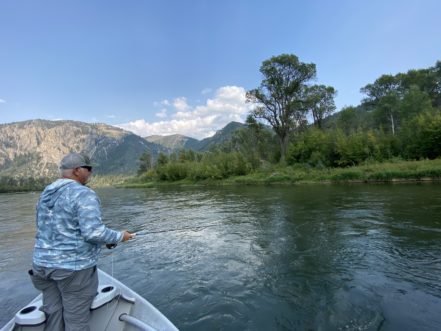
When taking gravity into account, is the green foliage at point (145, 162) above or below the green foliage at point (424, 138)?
above

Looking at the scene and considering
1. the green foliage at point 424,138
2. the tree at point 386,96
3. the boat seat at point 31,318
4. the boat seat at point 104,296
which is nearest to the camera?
the boat seat at point 31,318

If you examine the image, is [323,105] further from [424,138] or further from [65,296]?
[65,296]

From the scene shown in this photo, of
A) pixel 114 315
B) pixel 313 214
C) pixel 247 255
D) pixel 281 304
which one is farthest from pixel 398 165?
pixel 114 315

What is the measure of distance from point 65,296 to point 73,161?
152 cm

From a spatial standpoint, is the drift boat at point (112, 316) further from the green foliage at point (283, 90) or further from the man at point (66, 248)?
the green foliage at point (283, 90)

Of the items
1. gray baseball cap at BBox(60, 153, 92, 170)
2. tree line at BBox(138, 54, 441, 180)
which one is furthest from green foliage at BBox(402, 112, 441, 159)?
gray baseball cap at BBox(60, 153, 92, 170)

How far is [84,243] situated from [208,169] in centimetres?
5382

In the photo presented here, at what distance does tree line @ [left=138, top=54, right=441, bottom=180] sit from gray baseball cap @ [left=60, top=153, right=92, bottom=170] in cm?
3910

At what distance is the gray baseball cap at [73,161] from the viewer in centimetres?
318

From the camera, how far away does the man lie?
2973mm

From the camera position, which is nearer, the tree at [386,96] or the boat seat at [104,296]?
the boat seat at [104,296]

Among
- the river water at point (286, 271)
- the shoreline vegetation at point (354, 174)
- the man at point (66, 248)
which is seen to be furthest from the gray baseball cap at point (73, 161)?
the shoreline vegetation at point (354, 174)

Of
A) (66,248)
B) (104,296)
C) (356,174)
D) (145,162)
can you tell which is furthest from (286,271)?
(145,162)

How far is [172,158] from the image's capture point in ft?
295
